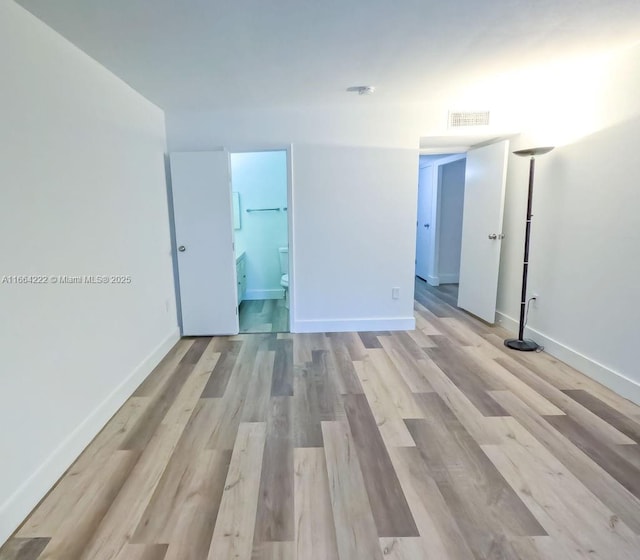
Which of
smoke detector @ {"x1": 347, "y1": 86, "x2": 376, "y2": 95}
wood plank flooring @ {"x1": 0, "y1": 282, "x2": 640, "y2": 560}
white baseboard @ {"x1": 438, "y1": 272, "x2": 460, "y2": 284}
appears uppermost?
smoke detector @ {"x1": 347, "y1": 86, "x2": 376, "y2": 95}

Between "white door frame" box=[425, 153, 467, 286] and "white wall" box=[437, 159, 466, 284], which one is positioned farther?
"white wall" box=[437, 159, 466, 284]

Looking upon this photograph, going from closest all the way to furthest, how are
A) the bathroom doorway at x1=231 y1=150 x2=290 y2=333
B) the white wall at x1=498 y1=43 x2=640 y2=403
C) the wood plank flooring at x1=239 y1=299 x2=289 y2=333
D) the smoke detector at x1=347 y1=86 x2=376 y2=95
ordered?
the white wall at x1=498 y1=43 x2=640 y2=403 < the smoke detector at x1=347 y1=86 x2=376 y2=95 < the wood plank flooring at x1=239 y1=299 x2=289 y2=333 < the bathroom doorway at x1=231 y1=150 x2=290 y2=333

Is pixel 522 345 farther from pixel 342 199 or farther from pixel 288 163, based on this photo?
pixel 288 163

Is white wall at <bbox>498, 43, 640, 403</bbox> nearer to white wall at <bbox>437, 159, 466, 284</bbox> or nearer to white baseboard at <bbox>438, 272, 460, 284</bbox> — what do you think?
white wall at <bbox>437, 159, 466, 284</bbox>

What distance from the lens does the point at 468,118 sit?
334cm

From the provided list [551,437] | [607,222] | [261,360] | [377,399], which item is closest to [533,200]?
[607,222]

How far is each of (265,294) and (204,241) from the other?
1917 millimetres

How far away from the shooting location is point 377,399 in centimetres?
240

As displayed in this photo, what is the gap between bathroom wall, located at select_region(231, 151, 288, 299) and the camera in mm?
4902

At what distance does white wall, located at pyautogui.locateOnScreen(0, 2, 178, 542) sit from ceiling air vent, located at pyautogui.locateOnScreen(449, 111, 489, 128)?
9.34 feet

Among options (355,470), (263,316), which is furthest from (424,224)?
(355,470)

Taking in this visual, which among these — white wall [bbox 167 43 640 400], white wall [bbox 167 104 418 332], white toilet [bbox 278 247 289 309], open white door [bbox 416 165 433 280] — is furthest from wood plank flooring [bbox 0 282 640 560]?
open white door [bbox 416 165 433 280]

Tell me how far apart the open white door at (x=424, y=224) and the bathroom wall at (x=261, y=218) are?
2.66 metres

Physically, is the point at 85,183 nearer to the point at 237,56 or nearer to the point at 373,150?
the point at 237,56
